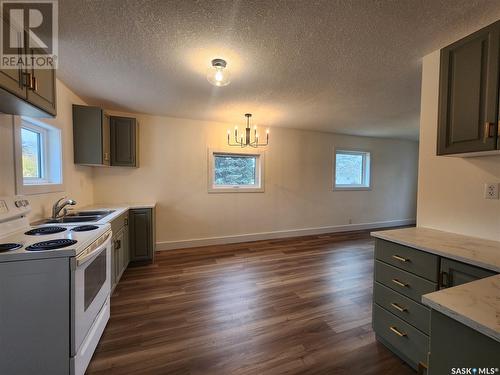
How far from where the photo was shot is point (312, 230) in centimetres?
510

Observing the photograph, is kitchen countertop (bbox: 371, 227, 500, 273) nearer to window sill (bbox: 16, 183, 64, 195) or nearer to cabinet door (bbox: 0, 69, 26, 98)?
cabinet door (bbox: 0, 69, 26, 98)

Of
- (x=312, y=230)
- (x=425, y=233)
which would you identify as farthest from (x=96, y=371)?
(x=312, y=230)

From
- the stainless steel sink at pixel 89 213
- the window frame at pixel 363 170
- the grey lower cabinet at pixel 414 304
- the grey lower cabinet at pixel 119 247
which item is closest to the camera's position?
the grey lower cabinet at pixel 414 304

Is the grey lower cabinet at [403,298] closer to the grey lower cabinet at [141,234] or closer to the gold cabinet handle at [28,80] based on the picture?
the gold cabinet handle at [28,80]

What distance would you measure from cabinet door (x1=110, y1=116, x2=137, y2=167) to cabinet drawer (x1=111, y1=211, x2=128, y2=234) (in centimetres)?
90

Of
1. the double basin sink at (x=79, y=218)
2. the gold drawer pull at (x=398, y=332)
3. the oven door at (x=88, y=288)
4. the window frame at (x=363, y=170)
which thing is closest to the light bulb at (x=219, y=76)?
the oven door at (x=88, y=288)

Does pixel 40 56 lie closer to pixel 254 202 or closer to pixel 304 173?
pixel 254 202

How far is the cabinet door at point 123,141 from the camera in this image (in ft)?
11.0

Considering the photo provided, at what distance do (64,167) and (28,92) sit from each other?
144cm

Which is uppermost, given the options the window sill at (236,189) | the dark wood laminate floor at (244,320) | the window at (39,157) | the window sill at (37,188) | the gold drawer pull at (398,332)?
the window at (39,157)

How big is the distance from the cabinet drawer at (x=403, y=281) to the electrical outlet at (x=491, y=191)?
796mm

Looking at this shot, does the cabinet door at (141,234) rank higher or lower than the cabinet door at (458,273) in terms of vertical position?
lower

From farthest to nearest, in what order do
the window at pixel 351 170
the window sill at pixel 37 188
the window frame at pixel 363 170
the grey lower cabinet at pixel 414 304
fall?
the window at pixel 351 170
the window frame at pixel 363 170
the window sill at pixel 37 188
the grey lower cabinet at pixel 414 304

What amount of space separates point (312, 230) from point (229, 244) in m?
1.98
